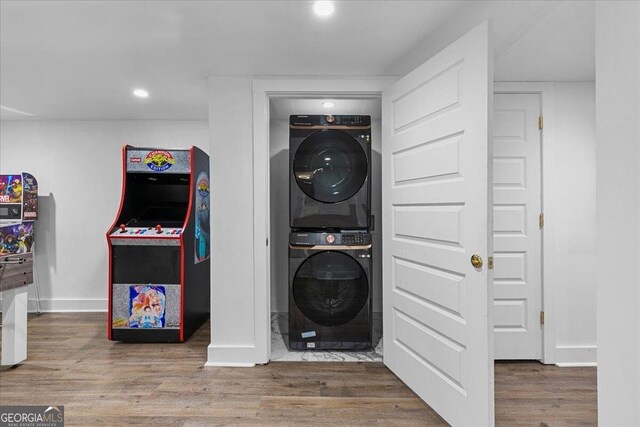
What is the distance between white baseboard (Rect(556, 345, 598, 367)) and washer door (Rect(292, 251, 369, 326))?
150cm

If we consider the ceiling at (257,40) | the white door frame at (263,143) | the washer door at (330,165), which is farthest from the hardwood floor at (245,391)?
the ceiling at (257,40)

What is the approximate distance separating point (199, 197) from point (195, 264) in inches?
24.9

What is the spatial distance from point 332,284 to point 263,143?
4.09ft

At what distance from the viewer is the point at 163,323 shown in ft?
9.37

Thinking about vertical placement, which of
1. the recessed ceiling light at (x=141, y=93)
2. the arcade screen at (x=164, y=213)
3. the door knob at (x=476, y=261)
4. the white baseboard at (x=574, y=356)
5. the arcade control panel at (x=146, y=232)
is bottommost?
the white baseboard at (x=574, y=356)

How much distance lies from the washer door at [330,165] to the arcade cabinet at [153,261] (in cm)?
103

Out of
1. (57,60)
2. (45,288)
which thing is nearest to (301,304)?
(57,60)

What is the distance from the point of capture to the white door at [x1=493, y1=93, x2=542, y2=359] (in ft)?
8.12

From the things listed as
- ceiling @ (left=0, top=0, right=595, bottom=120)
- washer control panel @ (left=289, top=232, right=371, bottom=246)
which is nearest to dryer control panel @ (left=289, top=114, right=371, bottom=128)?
ceiling @ (left=0, top=0, right=595, bottom=120)

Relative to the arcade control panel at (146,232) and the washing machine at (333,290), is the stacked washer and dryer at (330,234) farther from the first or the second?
the arcade control panel at (146,232)

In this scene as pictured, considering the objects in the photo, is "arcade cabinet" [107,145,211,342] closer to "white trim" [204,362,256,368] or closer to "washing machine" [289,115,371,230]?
"white trim" [204,362,256,368]

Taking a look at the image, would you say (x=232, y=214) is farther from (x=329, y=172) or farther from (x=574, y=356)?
(x=574, y=356)

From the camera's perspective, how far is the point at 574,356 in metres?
2.45

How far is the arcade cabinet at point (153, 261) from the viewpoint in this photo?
2834 mm
